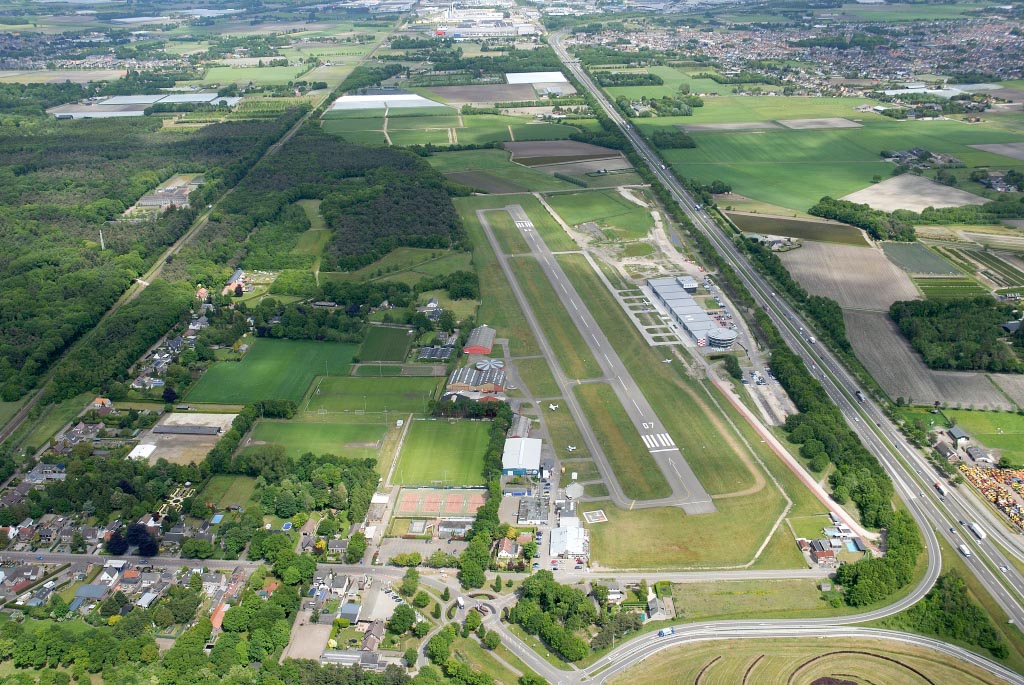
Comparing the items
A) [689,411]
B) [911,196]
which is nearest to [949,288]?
[911,196]

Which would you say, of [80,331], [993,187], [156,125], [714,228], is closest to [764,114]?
[993,187]

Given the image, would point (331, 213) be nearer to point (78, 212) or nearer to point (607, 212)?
point (78, 212)

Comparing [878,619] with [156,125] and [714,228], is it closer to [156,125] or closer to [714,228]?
[714,228]

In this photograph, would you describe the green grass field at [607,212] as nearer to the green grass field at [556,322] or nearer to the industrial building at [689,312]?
the green grass field at [556,322]

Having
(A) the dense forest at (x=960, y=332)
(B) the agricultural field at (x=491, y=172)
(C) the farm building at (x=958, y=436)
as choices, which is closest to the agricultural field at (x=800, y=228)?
(A) the dense forest at (x=960, y=332)

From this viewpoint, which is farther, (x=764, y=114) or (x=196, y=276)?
(x=764, y=114)
